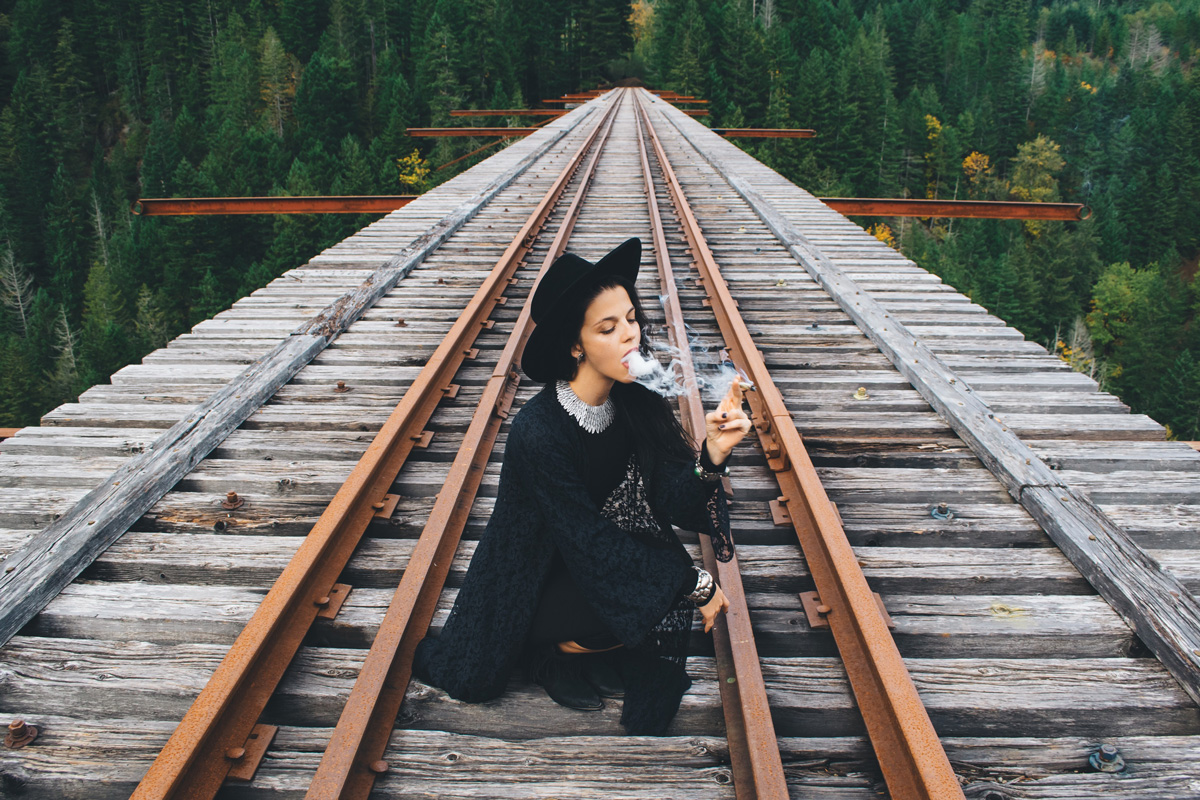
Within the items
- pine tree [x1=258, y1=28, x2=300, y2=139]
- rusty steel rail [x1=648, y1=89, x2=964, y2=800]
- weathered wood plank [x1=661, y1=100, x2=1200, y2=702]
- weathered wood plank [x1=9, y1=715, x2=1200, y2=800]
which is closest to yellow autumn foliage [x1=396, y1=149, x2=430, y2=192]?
pine tree [x1=258, y1=28, x2=300, y2=139]

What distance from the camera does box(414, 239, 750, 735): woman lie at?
76.8 inches

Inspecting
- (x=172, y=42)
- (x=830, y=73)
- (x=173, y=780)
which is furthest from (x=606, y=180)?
(x=172, y=42)

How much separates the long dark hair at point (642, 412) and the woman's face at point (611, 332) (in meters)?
0.06

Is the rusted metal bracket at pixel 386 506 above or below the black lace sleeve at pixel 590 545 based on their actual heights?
below

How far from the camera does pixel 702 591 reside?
219 centimetres

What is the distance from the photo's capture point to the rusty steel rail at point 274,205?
9469mm

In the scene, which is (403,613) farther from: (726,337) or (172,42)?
(172,42)

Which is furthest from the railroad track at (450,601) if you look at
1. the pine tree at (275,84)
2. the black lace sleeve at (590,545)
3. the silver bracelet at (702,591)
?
the pine tree at (275,84)

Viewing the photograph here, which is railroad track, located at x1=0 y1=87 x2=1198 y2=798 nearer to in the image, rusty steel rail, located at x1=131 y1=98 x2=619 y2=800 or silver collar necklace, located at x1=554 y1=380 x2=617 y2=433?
rusty steel rail, located at x1=131 y1=98 x2=619 y2=800

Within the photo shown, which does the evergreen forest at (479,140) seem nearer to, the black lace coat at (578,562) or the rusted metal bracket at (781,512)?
the rusted metal bracket at (781,512)

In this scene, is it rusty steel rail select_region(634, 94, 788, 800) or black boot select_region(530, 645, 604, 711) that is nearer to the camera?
rusty steel rail select_region(634, 94, 788, 800)

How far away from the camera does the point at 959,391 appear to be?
393cm

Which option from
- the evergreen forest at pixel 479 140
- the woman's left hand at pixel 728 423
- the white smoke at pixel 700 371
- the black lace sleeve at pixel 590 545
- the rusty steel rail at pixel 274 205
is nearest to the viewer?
the woman's left hand at pixel 728 423

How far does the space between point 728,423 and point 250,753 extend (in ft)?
5.59
